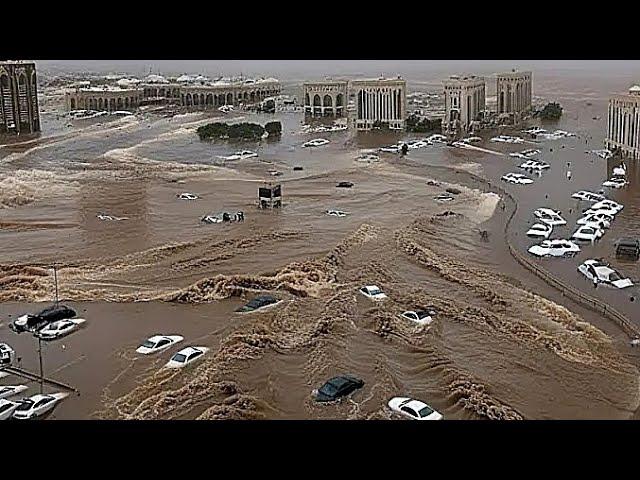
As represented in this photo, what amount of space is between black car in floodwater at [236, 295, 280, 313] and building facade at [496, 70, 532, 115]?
430 inches

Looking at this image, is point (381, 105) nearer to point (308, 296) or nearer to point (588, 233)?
point (588, 233)

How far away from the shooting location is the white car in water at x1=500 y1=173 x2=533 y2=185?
8695mm

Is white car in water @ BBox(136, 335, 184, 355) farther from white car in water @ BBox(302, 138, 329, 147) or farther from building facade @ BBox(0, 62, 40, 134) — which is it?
building facade @ BBox(0, 62, 40, 134)

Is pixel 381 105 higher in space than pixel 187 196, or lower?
higher

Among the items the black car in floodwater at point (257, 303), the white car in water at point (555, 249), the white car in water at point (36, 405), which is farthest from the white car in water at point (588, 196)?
the white car in water at point (36, 405)

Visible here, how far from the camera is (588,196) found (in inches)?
306

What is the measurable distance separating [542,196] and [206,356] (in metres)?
5.06

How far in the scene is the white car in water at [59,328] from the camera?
427cm

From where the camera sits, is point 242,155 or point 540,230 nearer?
point 540,230

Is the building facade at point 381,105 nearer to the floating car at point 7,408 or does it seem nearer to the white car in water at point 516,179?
the white car in water at point 516,179

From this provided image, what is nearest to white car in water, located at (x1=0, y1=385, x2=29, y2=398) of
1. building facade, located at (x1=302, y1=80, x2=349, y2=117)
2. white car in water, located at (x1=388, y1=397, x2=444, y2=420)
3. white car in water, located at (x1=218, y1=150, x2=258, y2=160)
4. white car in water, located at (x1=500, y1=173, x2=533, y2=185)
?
white car in water, located at (x1=388, y1=397, x2=444, y2=420)

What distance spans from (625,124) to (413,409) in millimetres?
8438

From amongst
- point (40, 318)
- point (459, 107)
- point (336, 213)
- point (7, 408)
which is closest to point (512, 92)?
point (459, 107)
